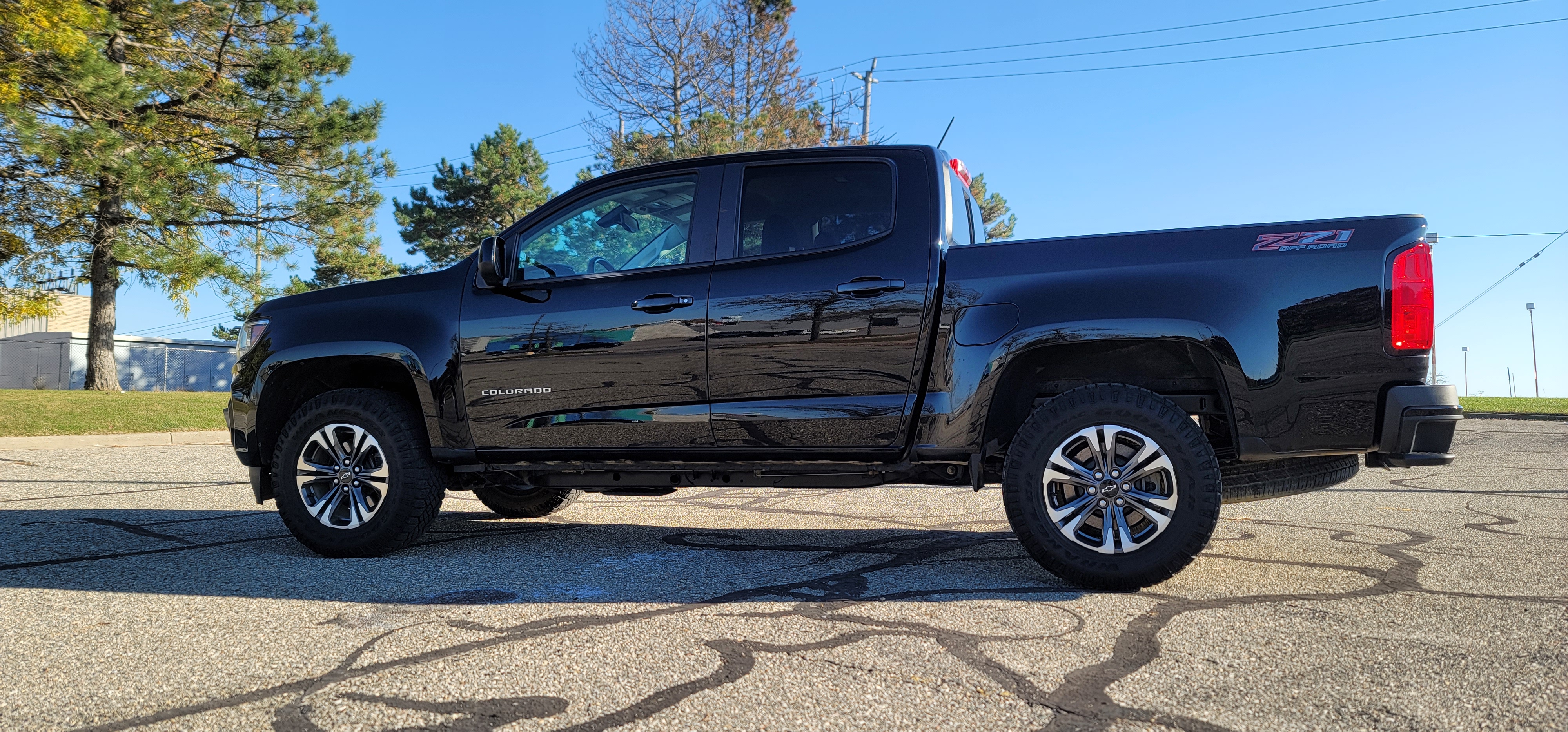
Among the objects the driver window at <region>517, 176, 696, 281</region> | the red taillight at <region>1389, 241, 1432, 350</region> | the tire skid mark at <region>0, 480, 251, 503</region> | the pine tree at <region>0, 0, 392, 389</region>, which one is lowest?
the tire skid mark at <region>0, 480, 251, 503</region>

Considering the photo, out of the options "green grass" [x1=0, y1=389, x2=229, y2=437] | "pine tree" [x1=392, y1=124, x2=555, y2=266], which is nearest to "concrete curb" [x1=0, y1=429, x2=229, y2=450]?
"green grass" [x1=0, y1=389, x2=229, y2=437]

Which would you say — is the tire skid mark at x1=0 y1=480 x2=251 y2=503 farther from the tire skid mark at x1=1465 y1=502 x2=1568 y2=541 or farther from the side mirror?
the tire skid mark at x1=1465 y1=502 x2=1568 y2=541

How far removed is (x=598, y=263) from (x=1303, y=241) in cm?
310

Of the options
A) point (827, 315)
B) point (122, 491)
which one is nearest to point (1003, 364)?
point (827, 315)

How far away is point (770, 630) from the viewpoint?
328 centimetres

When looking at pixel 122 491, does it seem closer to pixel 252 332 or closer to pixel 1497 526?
pixel 252 332

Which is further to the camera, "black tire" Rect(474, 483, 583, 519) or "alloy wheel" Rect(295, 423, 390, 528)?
"black tire" Rect(474, 483, 583, 519)

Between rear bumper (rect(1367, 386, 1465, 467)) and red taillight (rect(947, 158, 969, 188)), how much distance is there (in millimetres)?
2169

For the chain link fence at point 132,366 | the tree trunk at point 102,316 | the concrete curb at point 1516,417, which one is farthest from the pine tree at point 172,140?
the concrete curb at point 1516,417

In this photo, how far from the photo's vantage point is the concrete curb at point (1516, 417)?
2280 cm

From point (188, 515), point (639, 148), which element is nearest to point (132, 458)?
point (188, 515)

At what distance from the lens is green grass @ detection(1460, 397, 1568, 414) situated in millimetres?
26125

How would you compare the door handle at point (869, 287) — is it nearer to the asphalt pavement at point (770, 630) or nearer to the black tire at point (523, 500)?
the asphalt pavement at point (770, 630)

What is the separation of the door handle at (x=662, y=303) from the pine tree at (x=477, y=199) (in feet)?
113
